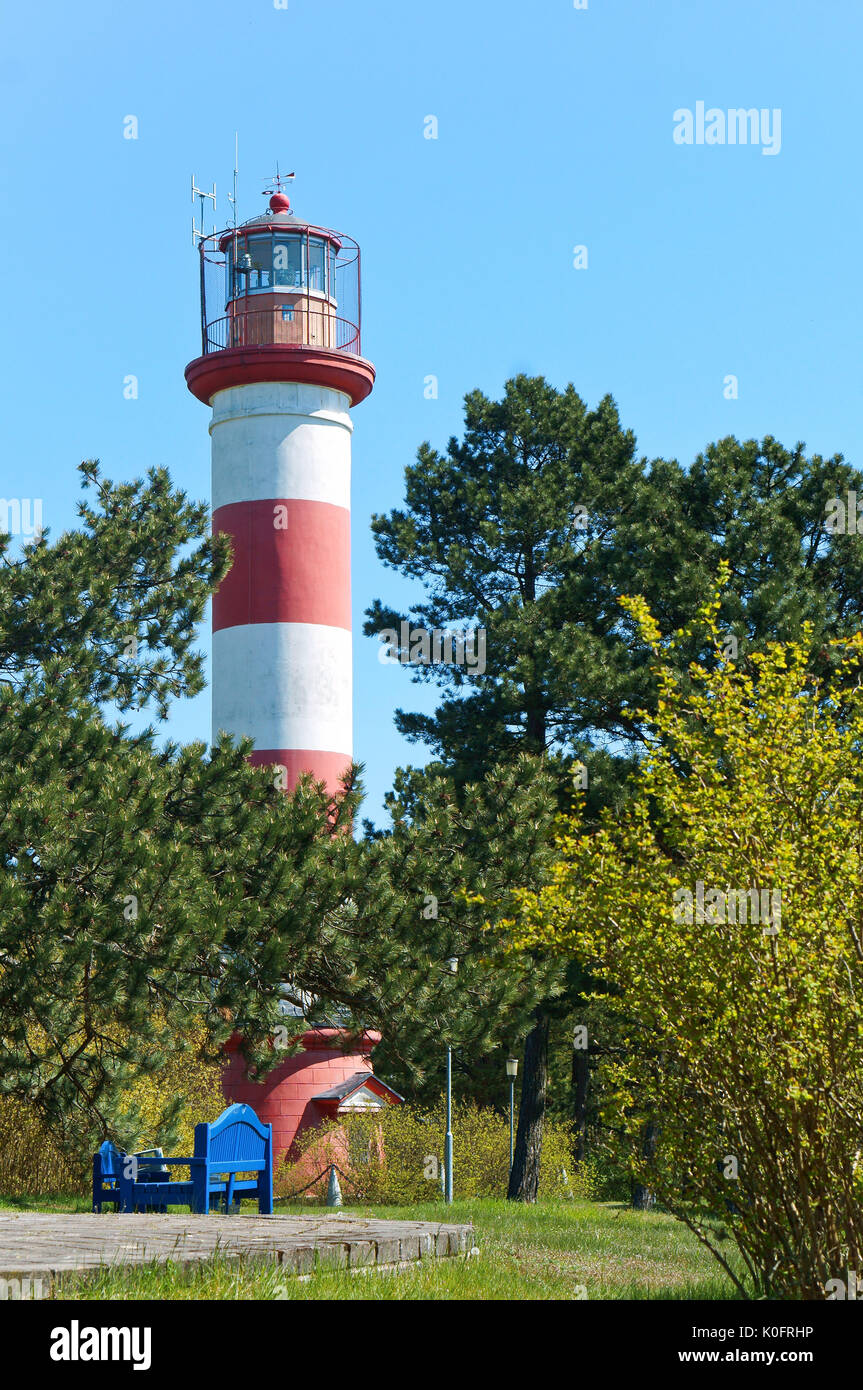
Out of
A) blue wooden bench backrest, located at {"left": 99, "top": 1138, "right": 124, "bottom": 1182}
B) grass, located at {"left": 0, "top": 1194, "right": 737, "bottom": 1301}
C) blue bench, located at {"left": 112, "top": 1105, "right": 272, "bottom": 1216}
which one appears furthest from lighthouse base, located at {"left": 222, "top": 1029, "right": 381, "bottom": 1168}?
blue bench, located at {"left": 112, "top": 1105, "right": 272, "bottom": 1216}

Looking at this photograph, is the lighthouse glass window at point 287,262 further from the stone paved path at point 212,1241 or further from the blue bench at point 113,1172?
the stone paved path at point 212,1241

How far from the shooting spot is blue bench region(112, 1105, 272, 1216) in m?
12.0

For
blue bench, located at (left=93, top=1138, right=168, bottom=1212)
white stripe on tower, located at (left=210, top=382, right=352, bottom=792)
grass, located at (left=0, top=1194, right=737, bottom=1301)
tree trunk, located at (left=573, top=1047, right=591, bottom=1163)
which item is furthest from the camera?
tree trunk, located at (left=573, top=1047, right=591, bottom=1163)

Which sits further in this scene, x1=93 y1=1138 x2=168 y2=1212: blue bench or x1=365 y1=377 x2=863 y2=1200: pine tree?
x1=365 y1=377 x2=863 y2=1200: pine tree

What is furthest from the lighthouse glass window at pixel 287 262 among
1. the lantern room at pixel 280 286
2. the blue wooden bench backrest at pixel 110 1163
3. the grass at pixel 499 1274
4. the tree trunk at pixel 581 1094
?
the tree trunk at pixel 581 1094

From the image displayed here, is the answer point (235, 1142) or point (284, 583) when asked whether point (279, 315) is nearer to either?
point (284, 583)

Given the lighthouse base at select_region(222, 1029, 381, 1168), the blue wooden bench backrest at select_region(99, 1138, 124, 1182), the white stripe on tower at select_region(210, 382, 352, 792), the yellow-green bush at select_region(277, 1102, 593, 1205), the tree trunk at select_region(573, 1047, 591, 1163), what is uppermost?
the white stripe on tower at select_region(210, 382, 352, 792)

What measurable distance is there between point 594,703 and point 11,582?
31.8 feet

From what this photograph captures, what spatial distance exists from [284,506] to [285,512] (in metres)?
0.10

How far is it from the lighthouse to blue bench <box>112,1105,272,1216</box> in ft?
29.9

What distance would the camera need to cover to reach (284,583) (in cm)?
2289

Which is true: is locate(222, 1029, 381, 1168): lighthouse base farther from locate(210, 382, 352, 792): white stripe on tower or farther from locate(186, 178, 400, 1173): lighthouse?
locate(210, 382, 352, 792): white stripe on tower
